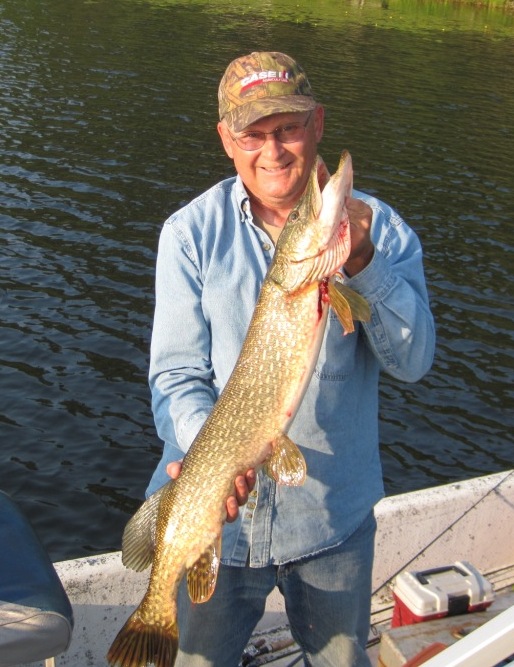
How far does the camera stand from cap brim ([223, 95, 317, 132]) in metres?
3.38

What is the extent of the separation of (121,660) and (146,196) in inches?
539

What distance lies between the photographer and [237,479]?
11.1 ft

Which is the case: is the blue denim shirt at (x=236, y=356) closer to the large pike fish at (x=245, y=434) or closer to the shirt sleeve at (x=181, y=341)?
the shirt sleeve at (x=181, y=341)

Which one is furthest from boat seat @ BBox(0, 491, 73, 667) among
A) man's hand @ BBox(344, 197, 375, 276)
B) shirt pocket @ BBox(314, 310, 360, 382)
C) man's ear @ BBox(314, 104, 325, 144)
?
man's ear @ BBox(314, 104, 325, 144)

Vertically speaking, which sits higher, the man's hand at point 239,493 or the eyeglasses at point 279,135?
the eyeglasses at point 279,135

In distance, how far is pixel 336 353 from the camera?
3480 mm

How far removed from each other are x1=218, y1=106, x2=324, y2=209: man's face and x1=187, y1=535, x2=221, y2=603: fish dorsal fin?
51.6 inches

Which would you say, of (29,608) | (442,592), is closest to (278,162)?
(29,608)

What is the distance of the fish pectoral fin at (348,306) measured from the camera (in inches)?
127

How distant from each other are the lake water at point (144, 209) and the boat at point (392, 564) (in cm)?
307

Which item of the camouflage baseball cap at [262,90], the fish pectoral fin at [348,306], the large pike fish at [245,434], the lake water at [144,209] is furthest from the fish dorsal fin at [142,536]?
the lake water at [144,209]

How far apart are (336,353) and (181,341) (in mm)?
599

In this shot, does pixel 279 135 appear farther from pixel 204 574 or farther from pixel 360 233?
pixel 204 574

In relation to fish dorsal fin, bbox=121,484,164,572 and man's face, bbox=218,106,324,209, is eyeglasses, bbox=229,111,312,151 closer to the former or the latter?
man's face, bbox=218,106,324,209
